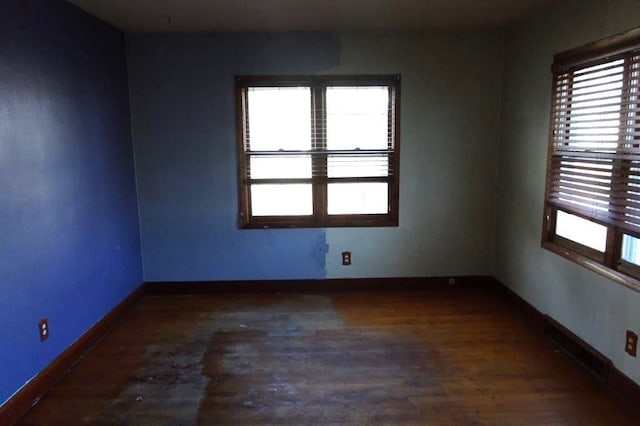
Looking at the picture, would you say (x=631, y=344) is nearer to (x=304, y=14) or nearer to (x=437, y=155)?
(x=437, y=155)

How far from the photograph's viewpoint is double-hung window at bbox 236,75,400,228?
13.2ft

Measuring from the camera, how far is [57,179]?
2.83 m

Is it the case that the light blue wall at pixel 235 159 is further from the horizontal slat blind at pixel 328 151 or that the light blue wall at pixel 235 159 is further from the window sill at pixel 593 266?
the window sill at pixel 593 266

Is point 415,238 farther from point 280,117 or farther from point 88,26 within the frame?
point 88,26

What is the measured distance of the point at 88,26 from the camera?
10.6 ft

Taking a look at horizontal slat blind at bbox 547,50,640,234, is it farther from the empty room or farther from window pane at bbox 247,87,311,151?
window pane at bbox 247,87,311,151

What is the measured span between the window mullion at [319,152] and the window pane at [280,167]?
0.08m

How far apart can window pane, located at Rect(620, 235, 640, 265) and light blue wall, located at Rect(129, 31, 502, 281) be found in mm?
1703

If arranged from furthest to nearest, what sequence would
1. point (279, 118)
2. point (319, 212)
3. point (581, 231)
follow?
1. point (319, 212)
2. point (279, 118)
3. point (581, 231)

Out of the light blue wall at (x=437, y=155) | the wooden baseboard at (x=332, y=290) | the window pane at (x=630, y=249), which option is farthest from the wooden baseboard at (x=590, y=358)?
the light blue wall at (x=437, y=155)

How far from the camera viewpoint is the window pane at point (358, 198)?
13.7 feet

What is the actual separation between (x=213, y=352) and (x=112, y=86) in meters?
2.28

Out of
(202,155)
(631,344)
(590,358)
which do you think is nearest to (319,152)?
(202,155)

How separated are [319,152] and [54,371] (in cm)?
259
